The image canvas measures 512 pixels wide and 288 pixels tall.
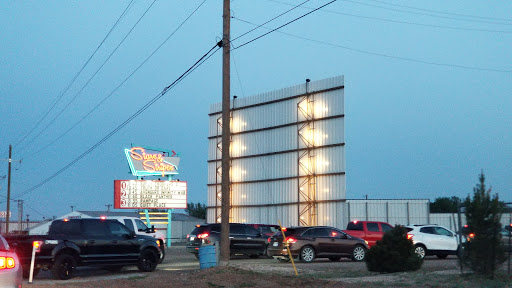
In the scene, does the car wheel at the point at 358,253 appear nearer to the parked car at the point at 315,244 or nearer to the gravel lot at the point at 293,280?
the parked car at the point at 315,244

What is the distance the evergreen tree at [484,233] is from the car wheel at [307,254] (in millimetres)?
12066

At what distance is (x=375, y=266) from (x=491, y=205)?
15.4 feet

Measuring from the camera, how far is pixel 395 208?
52.3 m

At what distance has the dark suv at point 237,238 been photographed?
1200 inches

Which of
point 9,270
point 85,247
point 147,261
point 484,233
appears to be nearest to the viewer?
point 9,270

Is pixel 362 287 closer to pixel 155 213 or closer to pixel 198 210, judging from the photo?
pixel 155 213

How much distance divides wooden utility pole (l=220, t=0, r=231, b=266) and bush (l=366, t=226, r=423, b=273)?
15.9 feet

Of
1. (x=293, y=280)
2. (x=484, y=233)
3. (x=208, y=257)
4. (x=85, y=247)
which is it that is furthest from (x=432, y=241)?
(x=85, y=247)

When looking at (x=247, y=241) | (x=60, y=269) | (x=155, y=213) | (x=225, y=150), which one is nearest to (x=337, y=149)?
(x=247, y=241)

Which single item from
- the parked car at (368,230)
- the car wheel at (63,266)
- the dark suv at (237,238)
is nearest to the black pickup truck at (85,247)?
the car wheel at (63,266)

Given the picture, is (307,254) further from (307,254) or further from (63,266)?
(63,266)

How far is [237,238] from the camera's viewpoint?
102 ft

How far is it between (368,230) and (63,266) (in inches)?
596

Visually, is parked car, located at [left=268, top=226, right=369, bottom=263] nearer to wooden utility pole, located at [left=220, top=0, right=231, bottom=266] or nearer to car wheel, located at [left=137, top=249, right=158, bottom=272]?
car wheel, located at [left=137, top=249, right=158, bottom=272]
